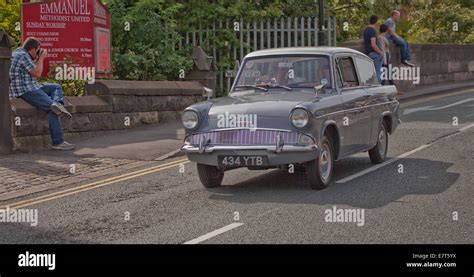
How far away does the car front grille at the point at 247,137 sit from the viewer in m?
9.73

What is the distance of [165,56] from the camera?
746 inches

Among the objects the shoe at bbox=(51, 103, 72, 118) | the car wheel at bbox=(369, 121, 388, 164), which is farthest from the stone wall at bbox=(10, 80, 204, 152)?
the car wheel at bbox=(369, 121, 388, 164)

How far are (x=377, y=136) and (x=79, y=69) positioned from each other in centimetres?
655

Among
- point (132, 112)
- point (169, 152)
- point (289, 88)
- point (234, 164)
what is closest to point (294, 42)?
point (132, 112)

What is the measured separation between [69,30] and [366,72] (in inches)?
252

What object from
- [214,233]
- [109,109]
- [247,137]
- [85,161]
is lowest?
[214,233]

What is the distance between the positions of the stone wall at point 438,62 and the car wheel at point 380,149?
1104 cm

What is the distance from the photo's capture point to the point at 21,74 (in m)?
13.6

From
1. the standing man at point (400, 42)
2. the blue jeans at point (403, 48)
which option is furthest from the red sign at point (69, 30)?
the blue jeans at point (403, 48)

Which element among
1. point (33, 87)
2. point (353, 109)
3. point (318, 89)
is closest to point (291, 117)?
point (318, 89)

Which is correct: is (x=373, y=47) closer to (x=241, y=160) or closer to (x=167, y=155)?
(x=167, y=155)

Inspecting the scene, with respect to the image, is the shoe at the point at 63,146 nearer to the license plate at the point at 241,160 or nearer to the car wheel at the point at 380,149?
the license plate at the point at 241,160

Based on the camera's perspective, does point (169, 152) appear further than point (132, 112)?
No

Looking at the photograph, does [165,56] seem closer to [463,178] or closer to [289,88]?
[289,88]
